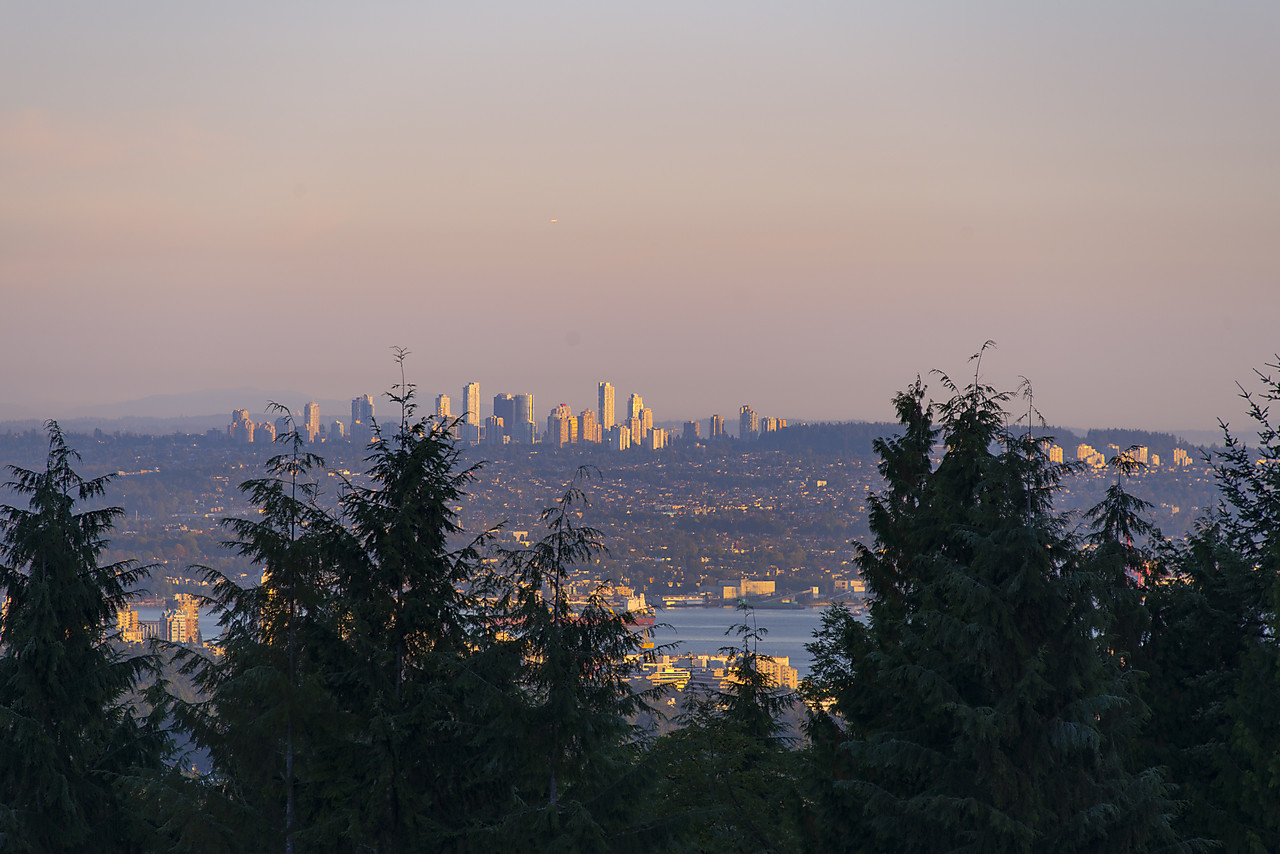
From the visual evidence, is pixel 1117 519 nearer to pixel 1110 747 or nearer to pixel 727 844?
pixel 1110 747

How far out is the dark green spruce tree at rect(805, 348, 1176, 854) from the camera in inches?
356

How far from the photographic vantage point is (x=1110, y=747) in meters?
9.34

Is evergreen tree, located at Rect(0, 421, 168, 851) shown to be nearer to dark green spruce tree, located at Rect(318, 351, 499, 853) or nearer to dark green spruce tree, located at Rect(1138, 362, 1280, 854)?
dark green spruce tree, located at Rect(318, 351, 499, 853)

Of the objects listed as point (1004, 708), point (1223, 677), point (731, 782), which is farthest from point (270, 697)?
point (1223, 677)

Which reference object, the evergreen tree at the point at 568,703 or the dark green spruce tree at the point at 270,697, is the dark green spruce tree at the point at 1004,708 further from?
the dark green spruce tree at the point at 270,697

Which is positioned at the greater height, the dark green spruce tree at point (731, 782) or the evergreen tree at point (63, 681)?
the evergreen tree at point (63, 681)

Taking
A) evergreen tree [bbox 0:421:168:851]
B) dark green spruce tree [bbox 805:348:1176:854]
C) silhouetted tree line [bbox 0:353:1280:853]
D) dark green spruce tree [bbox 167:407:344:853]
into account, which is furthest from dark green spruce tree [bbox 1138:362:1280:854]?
evergreen tree [bbox 0:421:168:851]

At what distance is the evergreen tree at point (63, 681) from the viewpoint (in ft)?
36.0

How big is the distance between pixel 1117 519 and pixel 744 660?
24.2ft

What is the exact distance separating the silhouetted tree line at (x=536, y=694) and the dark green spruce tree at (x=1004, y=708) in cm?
3

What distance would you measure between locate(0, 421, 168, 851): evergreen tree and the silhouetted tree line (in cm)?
3

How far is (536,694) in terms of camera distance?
29.9ft

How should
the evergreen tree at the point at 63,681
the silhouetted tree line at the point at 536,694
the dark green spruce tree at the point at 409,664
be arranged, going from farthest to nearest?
the evergreen tree at the point at 63,681 → the dark green spruce tree at the point at 409,664 → the silhouetted tree line at the point at 536,694

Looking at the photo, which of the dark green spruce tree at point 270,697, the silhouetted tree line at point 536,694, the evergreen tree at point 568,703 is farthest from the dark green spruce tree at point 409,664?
the evergreen tree at point 568,703
